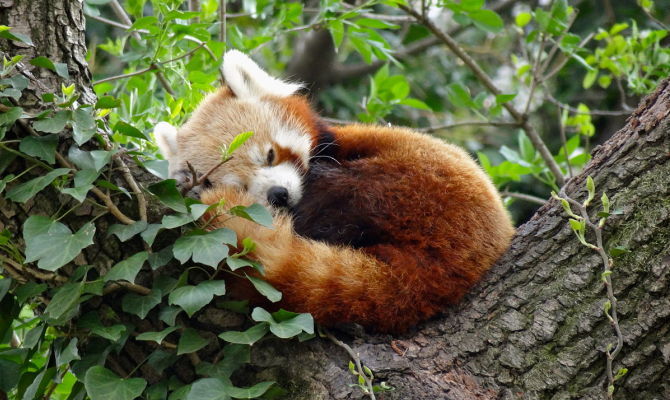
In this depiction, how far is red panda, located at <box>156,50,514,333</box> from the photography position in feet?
6.84

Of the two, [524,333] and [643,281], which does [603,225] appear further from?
[524,333]

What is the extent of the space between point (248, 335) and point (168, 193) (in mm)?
449

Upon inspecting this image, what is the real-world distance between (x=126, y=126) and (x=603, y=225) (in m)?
1.40

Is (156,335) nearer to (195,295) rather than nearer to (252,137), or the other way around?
(195,295)

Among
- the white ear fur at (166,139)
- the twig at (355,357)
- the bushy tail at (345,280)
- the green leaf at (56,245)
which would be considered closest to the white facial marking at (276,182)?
the white ear fur at (166,139)

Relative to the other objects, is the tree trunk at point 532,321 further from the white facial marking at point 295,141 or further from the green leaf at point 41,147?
the white facial marking at point 295,141

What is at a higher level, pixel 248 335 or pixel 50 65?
pixel 50 65

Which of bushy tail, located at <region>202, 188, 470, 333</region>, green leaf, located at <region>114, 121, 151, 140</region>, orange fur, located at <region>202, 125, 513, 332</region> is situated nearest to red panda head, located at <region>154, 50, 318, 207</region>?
orange fur, located at <region>202, 125, 513, 332</region>

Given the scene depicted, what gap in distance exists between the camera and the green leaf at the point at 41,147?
1.82 m

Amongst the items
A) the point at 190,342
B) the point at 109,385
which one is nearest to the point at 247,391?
the point at 190,342

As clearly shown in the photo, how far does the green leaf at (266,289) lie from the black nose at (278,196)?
2.96 feet

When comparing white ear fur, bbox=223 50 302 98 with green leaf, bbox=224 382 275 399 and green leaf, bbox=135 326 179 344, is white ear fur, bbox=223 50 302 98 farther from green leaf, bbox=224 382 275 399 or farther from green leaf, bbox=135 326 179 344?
green leaf, bbox=224 382 275 399

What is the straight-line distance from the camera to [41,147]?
5.99 ft

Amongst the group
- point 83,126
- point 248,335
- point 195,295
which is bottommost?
point 248,335
